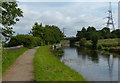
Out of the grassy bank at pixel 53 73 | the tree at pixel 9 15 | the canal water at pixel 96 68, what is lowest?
the canal water at pixel 96 68

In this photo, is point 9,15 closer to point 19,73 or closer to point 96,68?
point 19,73

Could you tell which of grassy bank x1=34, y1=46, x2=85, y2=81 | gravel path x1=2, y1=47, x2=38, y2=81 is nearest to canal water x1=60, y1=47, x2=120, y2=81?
grassy bank x1=34, y1=46, x2=85, y2=81

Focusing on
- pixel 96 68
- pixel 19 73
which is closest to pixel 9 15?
pixel 19 73

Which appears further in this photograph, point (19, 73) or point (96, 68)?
point (96, 68)

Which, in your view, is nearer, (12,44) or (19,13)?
(19,13)

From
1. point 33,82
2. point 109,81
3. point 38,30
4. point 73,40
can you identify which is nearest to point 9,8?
point 33,82

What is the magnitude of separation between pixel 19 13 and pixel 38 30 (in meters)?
51.1

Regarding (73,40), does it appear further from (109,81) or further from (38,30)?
(109,81)

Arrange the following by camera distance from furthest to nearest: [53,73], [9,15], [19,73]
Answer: [9,15] → [53,73] → [19,73]

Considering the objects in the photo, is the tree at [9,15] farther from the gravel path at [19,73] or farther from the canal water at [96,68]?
the canal water at [96,68]

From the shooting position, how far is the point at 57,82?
11102mm

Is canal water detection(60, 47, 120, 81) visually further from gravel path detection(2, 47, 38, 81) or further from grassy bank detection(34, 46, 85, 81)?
gravel path detection(2, 47, 38, 81)

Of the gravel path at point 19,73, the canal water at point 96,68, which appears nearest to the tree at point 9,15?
the gravel path at point 19,73

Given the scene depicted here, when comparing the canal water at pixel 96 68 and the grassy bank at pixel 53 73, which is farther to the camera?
the canal water at pixel 96 68
